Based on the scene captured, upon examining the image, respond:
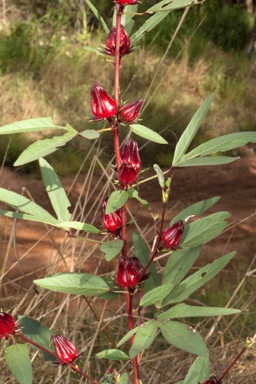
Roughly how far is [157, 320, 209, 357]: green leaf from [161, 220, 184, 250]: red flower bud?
0.13 metres

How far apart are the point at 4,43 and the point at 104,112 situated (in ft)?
29.1

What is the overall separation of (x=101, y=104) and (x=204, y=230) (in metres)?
0.30

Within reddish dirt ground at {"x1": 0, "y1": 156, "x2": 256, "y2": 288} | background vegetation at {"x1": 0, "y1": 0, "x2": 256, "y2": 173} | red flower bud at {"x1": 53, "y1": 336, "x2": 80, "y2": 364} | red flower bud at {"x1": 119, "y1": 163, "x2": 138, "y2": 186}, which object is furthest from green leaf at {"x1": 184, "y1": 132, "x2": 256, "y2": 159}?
background vegetation at {"x1": 0, "y1": 0, "x2": 256, "y2": 173}

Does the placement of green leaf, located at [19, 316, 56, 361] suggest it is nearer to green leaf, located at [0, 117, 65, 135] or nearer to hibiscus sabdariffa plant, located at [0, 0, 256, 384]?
hibiscus sabdariffa plant, located at [0, 0, 256, 384]

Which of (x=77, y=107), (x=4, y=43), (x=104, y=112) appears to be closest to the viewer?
(x=104, y=112)

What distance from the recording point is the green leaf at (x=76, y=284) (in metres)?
1.36

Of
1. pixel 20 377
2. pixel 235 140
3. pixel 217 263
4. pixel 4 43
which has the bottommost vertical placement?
pixel 4 43

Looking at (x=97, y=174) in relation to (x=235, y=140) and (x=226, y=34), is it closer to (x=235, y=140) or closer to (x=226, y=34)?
(x=226, y=34)

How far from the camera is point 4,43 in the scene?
993cm

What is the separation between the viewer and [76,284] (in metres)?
1.40

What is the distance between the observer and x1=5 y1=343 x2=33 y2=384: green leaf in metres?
1.37

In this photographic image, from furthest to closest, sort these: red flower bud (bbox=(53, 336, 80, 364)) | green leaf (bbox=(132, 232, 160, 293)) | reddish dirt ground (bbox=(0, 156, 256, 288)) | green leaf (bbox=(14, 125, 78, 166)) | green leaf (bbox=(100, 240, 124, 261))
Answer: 1. reddish dirt ground (bbox=(0, 156, 256, 288))
2. green leaf (bbox=(132, 232, 160, 293))
3. red flower bud (bbox=(53, 336, 80, 364))
4. green leaf (bbox=(100, 240, 124, 261))
5. green leaf (bbox=(14, 125, 78, 166))

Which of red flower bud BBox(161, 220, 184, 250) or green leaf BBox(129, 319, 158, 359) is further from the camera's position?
red flower bud BBox(161, 220, 184, 250)

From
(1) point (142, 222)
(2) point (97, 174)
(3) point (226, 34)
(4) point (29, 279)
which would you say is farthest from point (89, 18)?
(4) point (29, 279)
